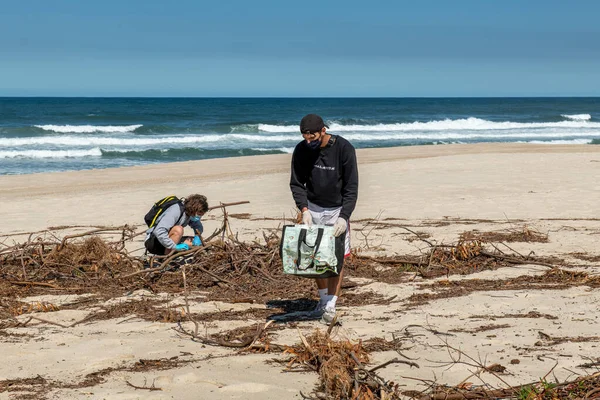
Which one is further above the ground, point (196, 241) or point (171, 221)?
point (171, 221)

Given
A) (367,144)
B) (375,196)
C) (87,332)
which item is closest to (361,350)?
(87,332)

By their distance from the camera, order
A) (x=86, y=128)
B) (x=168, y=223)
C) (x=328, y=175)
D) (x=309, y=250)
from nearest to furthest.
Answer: (x=309, y=250)
(x=328, y=175)
(x=168, y=223)
(x=86, y=128)

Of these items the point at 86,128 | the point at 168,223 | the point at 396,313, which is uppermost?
the point at 168,223

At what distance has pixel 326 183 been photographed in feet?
18.0

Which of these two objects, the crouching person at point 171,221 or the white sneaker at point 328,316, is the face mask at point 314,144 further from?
the crouching person at point 171,221

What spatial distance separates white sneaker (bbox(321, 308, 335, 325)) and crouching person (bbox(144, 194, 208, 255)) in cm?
209

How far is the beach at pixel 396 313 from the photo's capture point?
416 cm

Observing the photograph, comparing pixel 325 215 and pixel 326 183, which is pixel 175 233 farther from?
pixel 326 183

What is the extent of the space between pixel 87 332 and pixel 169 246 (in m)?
1.81

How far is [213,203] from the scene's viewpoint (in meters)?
13.0

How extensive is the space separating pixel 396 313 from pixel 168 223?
255 cm

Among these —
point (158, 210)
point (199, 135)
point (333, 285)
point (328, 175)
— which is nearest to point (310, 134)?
point (328, 175)

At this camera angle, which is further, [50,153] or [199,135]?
[199,135]

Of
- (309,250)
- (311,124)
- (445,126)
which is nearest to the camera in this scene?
(309,250)
